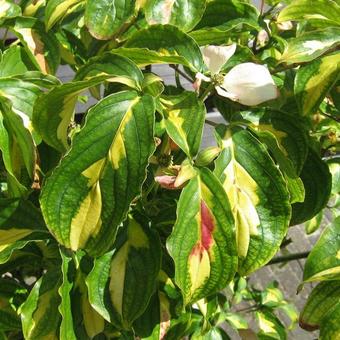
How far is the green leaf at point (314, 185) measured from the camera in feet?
2.73

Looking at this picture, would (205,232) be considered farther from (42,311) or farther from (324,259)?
(42,311)

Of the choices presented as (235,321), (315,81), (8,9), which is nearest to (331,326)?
(315,81)

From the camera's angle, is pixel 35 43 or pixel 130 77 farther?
pixel 35 43

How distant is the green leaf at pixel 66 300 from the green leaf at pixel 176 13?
37 centimetres

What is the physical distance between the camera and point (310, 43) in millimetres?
798

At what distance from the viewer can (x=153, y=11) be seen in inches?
32.0

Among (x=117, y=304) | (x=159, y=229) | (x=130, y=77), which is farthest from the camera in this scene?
Result: (x=159, y=229)

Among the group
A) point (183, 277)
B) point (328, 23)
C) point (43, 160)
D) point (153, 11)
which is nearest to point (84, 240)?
point (183, 277)

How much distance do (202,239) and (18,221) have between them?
0.30 m

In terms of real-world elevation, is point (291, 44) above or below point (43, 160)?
above

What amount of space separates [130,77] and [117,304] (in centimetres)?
33

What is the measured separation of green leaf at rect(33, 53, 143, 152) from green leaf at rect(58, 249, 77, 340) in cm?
18

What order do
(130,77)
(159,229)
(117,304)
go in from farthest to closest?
(159,229)
(117,304)
(130,77)

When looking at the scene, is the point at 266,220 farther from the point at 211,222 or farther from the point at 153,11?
the point at 153,11
